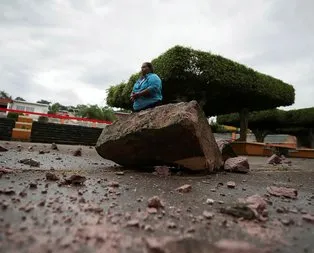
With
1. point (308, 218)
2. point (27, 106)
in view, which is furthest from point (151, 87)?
point (27, 106)

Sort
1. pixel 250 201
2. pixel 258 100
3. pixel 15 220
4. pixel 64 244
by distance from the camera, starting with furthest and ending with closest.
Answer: pixel 258 100, pixel 250 201, pixel 15 220, pixel 64 244

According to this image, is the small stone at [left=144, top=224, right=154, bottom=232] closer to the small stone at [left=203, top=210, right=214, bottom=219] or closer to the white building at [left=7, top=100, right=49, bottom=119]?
the small stone at [left=203, top=210, right=214, bottom=219]

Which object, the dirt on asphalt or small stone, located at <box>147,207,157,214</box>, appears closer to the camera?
the dirt on asphalt

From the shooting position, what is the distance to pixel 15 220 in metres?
1.83

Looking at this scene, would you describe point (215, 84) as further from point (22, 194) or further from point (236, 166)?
point (22, 194)

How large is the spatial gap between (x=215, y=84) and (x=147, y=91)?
7036 millimetres

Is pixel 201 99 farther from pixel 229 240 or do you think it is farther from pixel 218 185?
pixel 229 240

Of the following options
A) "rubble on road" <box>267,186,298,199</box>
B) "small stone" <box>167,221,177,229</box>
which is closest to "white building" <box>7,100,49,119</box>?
"rubble on road" <box>267,186,298,199</box>

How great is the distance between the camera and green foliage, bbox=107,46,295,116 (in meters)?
10.6

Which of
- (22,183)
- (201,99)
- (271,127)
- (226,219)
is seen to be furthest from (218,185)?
(271,127)

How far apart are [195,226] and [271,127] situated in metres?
25.3

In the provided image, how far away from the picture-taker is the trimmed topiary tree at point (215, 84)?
34.7ft

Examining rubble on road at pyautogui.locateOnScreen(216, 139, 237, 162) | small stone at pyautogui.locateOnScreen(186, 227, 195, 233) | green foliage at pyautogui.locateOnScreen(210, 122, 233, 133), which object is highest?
green foliage at pyautogui.locateOnScreen(210, 122, 233, 133)

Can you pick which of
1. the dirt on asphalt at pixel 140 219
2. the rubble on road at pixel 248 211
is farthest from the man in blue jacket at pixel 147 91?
the rubble on road at pixel 248 211
